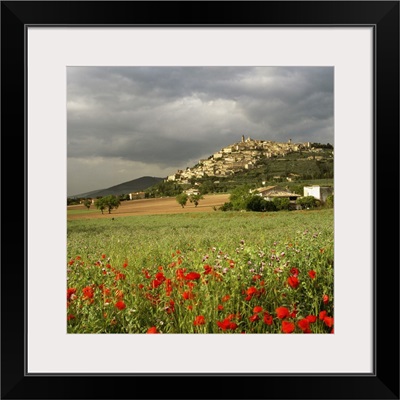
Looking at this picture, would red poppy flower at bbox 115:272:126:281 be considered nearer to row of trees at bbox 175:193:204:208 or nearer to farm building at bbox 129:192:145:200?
farm building at bbox 129:192:145:200

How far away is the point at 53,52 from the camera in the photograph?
2.94m

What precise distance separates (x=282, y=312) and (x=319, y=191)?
130 centimetres

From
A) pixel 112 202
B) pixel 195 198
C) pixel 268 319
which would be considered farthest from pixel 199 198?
pixel 268 319

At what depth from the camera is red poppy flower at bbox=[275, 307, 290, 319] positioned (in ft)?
10.2

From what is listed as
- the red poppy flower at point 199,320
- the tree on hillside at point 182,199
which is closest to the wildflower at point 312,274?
the red poppy flower at point 199,320

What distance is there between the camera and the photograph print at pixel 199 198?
133 inches

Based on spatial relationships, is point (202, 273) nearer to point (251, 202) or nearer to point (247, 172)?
point (251, 202)

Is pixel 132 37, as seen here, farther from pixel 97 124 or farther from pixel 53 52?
pixel 97 124

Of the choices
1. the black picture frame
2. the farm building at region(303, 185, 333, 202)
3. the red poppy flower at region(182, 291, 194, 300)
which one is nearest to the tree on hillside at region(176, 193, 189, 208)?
the red poppy flower at region(182, 291, 194, 300)

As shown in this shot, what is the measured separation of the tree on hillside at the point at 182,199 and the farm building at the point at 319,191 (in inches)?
46.5

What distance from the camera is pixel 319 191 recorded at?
389cm

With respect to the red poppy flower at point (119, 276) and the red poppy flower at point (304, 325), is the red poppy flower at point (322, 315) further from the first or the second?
the red poppy flower at point (119, 276)

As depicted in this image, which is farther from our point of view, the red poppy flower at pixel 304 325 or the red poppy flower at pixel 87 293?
the red poppy flower at pixel 87 293
